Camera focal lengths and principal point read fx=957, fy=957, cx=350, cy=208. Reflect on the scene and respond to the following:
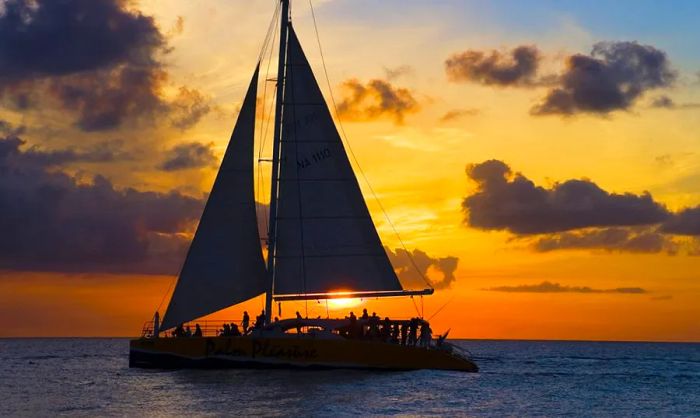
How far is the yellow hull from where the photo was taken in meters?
45.7

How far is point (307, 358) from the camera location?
1799 inches

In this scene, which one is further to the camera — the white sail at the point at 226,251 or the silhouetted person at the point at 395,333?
the silhouetted person at the point at 395,333

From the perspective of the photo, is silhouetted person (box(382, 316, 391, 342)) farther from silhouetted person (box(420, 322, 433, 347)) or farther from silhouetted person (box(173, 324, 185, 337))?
silhouetted person (box(173, 324, 185, 337))

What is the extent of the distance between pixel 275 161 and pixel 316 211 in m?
3.22

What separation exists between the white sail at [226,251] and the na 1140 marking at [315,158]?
8.33 feet

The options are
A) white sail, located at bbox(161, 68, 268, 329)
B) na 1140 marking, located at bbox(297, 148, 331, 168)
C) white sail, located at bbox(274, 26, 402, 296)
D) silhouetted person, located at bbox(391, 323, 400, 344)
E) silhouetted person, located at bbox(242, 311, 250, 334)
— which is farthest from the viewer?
silhouetted person, located at bbox(391, 323, 400, 344)

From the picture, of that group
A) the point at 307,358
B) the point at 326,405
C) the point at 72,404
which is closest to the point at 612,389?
the point at 307,358

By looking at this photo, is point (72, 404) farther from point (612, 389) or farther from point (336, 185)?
point (612, 389)

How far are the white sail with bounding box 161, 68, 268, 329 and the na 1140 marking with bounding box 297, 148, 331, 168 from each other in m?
2.54

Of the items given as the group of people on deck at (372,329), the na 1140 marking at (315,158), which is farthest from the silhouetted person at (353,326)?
the na 1140 marking at (315,158)

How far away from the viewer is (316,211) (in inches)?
1874

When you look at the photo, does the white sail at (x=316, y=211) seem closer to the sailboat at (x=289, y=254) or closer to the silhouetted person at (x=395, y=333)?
the sailboat at (x=289, y=254)

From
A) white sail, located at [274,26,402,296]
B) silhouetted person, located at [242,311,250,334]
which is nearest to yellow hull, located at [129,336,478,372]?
silhouetted person, located at [242,311,250,334]

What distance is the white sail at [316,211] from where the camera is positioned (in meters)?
47.2
